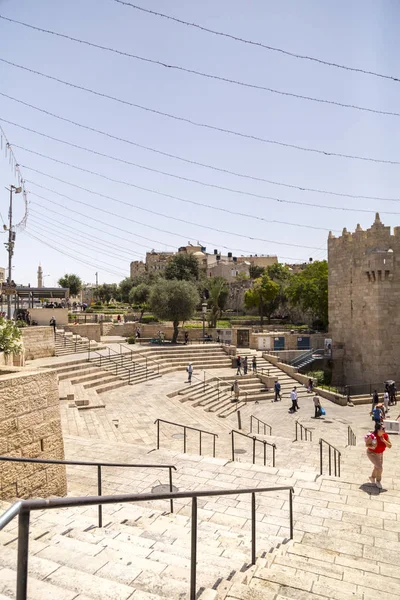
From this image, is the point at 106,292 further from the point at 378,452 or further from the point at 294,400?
the point at 378,452

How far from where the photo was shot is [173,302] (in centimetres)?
3088

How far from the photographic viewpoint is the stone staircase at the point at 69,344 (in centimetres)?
2419

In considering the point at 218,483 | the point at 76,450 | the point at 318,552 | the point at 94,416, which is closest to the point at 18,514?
the point at 318,552

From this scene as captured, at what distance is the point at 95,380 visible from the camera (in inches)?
773

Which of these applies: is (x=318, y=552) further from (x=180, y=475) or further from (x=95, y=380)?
(x=95, y=380)

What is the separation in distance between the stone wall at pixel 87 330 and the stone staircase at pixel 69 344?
193 cm

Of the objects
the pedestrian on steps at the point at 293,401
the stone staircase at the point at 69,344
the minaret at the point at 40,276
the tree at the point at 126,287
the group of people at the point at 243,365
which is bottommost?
the pedestrian on steps at the point at 293,401

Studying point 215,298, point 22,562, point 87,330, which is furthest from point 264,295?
point 22,562

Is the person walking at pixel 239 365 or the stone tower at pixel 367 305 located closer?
the person walking at pixel 239 365

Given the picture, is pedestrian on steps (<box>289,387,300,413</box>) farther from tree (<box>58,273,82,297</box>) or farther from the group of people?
A: tree (<box>58,273,82,297</box>)

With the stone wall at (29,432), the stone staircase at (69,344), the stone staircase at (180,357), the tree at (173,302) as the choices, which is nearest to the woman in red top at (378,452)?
the stone wall at (29,432)

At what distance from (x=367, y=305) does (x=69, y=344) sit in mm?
19251

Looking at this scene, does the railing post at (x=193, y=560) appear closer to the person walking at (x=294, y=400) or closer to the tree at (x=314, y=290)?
the person walking at (x=294, y=400)

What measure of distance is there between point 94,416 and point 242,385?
1099cm
